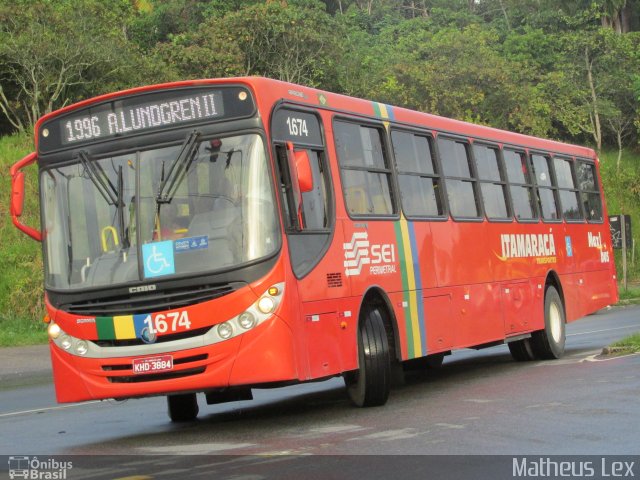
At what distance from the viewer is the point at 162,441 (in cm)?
1054

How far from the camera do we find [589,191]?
20.8 m

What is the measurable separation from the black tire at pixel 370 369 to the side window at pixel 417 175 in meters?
1.85

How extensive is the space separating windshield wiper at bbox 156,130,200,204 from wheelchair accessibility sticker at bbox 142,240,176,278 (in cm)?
40

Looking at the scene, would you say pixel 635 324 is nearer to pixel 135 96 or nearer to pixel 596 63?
pixel 135 96

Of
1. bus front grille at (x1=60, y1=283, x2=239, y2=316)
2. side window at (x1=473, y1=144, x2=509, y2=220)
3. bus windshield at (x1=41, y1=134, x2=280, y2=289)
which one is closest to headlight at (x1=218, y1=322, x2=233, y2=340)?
bus front grille at (x1=60, y1=283, x2=239, y2=316)

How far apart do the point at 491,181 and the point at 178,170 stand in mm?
6744

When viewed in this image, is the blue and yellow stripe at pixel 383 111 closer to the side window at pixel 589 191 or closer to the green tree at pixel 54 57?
the side window at pixel 589 191

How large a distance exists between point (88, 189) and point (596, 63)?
183 ft

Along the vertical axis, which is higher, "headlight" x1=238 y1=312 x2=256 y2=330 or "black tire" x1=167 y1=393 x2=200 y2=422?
"headlight" x1=238 y1=312 x2=256 y2=330

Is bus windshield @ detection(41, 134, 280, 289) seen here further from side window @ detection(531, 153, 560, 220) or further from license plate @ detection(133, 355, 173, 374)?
side window @ detection(531, 153, 560, 220)

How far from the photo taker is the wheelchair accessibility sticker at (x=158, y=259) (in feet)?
34.7

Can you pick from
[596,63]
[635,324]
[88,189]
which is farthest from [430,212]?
[596,63]

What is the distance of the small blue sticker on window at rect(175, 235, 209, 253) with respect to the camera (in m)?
10.5

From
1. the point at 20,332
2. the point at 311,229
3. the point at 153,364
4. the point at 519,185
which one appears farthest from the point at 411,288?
the point at 20,332
